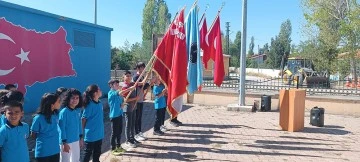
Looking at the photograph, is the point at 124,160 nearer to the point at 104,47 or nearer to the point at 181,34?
the point at 181,34

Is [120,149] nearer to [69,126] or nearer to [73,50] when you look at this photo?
[69,126]

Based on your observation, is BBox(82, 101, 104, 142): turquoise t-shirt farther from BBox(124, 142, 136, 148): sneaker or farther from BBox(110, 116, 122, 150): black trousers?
BBox(124, 142, 136, 148): sneaker

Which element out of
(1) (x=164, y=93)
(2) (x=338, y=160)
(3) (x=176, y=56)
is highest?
(3) (x=176, y=56)

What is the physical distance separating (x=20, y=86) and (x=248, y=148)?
595 cm

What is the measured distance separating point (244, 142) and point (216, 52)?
2734 mm

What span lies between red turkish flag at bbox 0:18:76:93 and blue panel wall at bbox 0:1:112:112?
0.37 ft

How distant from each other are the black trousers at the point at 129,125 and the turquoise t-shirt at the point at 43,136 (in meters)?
3.02

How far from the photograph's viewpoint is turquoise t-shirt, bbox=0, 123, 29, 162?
371cm

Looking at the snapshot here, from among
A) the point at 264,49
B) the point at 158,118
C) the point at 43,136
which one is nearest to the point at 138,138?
the point at 158,118

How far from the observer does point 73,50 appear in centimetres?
1198

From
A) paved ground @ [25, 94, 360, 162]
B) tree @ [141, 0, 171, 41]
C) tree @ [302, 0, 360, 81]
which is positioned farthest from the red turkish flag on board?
tree @ [141, 0, 171, 41]

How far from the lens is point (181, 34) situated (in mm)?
8070

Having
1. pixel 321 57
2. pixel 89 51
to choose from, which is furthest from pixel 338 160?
pixel 321 57

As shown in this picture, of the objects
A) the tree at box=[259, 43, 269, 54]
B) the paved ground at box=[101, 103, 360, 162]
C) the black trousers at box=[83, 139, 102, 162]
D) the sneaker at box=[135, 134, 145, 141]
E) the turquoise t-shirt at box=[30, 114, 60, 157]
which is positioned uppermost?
the tree at box=[259, 43, 269, 54]
